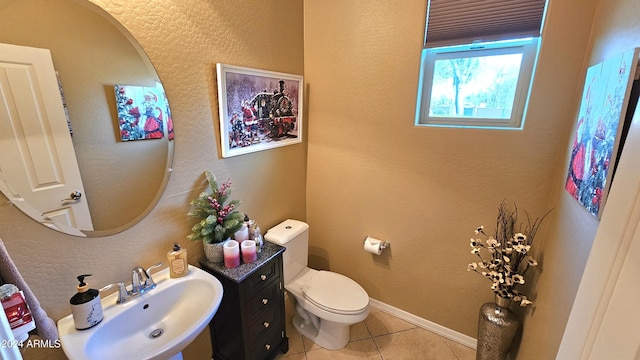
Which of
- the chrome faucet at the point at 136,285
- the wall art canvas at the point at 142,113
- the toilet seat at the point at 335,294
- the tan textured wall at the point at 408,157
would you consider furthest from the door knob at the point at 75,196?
the tan textured wall at the point at 408,157

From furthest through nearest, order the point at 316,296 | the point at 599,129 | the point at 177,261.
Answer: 1. the point at 316,296
2. the point at 177,261
3. the point at 599,129

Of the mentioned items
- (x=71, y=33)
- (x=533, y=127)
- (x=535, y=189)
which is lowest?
(x=535, y=189)

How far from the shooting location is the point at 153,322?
1249 millimetres

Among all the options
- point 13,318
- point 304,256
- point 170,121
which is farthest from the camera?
point 304,256

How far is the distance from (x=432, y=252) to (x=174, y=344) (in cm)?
163

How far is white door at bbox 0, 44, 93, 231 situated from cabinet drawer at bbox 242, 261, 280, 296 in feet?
2.60

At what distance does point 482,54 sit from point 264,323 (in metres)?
2.11

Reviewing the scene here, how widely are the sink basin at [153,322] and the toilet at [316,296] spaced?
2.05 ft

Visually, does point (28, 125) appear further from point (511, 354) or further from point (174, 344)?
point (511, 354)

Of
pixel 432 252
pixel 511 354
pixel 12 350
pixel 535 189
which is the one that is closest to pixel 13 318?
pixel 12 350

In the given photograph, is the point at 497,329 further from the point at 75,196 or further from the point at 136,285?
the point at 75,196

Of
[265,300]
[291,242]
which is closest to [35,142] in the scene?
[265,300]

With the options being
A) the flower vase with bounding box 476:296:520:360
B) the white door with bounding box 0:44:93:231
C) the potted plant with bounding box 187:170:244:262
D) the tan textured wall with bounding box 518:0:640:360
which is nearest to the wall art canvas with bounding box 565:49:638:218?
the tan textured wall with bounding box 518:0:640:360

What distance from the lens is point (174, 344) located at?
0.99 m
